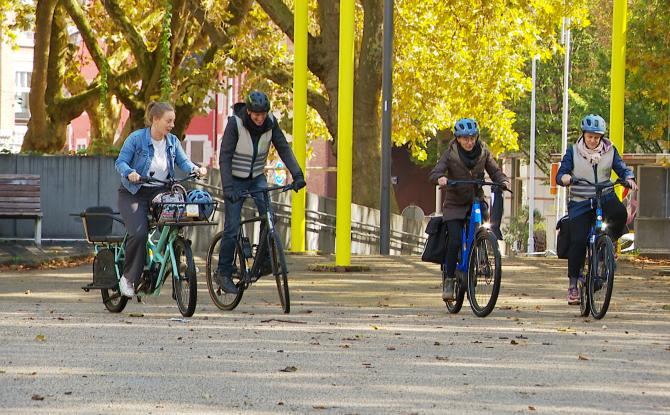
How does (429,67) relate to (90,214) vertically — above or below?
above

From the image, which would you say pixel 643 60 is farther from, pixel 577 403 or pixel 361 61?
pixel 577 403

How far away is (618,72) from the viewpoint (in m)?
23.0

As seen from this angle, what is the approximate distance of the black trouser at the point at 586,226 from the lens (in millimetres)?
14297

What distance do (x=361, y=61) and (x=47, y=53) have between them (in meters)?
8.11

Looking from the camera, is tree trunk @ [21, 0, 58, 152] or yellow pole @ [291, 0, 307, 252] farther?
tree trunk @ [21, 0, 58, 152]

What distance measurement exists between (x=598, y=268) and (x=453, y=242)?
Answer: 3.96 ft

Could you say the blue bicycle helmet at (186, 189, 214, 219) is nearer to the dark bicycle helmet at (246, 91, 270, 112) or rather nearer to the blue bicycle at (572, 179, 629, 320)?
the dark bicycle helmet at (246, 91, 270, 112)

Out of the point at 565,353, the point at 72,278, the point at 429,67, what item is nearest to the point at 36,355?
the point at 565,353

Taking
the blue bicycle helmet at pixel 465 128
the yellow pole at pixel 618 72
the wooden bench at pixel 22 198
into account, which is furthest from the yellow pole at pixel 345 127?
the blue bicycle helmet at pixel 465 128

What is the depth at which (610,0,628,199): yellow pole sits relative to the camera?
22766 mm

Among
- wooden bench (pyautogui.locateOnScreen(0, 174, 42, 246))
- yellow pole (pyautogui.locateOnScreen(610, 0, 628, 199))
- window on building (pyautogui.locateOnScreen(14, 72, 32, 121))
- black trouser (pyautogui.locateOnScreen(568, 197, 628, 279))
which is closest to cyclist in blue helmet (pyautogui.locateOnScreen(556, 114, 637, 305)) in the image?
black trouser (pyautogui.locateOnScreen(568, 197, 628, 279))

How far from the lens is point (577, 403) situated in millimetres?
8367

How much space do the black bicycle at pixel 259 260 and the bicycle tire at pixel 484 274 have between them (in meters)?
1.50

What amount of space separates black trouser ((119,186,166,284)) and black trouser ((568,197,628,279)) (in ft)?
11.1
